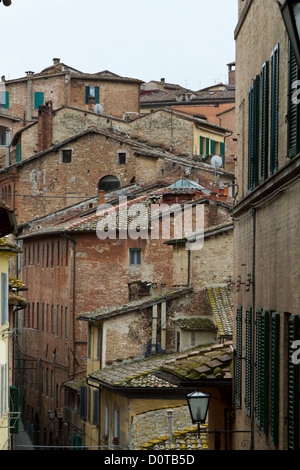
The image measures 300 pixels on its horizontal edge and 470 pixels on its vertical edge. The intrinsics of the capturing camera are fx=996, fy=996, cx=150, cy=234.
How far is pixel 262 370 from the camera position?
1240 cm

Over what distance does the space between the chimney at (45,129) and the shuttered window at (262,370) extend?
1669 inches

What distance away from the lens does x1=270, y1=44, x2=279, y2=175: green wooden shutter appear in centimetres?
1118

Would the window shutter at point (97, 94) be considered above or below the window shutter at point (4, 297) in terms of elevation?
above

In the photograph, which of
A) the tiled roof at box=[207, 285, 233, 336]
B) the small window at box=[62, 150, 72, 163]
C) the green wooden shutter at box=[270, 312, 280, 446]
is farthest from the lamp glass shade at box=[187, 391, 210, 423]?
the small window at box=[62, 150, 72, 163]

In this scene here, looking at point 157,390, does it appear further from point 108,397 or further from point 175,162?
point 175,162

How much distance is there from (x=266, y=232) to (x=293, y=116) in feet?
8.58

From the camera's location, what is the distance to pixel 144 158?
164 feet

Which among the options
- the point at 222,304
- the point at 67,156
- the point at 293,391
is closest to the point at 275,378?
the point at 293,391

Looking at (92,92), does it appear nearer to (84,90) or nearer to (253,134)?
(84,90)

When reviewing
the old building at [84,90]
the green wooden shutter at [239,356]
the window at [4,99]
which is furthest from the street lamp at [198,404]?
the window at [4,99]

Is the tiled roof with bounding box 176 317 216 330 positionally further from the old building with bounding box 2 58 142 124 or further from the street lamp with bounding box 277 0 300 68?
the old building with bounding box 2 58 142 124

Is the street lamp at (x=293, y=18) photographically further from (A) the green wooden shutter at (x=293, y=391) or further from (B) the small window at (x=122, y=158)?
(B) the small window at (x=122, y=158)

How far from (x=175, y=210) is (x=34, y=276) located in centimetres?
1485

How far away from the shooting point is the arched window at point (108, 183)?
1985 inches
